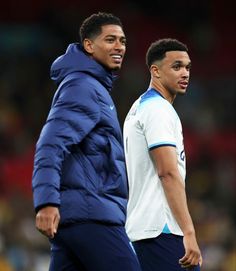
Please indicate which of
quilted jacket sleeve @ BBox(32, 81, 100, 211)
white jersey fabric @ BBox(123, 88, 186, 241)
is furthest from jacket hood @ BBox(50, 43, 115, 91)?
white jersey fabric @ BBox(123, 88, 186, 241)

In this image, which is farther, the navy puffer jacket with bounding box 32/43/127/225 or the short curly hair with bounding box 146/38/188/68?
the short curly hair with bounding box 146/38/188/68

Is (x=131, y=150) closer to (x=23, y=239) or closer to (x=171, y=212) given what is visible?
(x=171, y=212)

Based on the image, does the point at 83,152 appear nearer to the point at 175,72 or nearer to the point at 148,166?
the point at 148,166

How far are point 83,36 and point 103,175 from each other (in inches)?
28.2

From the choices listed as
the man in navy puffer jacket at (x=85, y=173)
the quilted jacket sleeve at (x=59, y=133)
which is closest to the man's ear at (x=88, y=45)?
the man in navy puffer jacket at (x=85, y=173)

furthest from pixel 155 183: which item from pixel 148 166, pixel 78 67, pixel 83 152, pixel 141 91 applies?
pixel 141 91

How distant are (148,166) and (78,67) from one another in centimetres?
66

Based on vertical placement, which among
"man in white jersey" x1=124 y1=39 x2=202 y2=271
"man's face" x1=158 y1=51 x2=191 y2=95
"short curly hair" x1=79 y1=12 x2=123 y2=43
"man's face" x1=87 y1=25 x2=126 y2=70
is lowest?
"man in white jersey" x1=124 y1=39 x2=202 y2=271

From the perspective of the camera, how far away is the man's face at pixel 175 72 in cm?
504

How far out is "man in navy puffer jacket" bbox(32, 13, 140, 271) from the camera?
4234mm

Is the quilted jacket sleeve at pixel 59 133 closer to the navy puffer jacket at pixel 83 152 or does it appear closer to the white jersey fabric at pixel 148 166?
the navy puffer jacket at pixel 83 152

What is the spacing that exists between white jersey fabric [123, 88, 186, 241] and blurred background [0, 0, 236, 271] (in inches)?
237

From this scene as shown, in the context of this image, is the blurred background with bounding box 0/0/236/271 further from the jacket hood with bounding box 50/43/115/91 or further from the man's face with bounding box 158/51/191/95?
the jacket hood with bounding box 50/43/115/91

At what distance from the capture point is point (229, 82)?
17.5m
